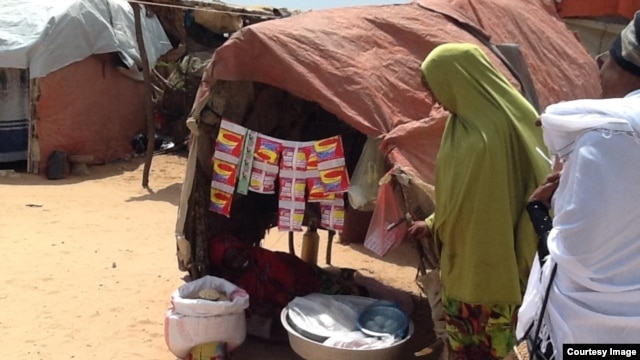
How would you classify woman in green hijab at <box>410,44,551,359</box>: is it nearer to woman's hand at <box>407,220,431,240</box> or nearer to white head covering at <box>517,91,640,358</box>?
woman's hand at <box>407,220,431,240</box>

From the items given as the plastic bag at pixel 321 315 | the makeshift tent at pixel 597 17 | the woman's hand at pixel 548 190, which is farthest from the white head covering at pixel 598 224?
the makeshift tent at pixel 597 17

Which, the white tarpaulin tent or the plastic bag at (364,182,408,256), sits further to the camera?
the white tarpaulin tent

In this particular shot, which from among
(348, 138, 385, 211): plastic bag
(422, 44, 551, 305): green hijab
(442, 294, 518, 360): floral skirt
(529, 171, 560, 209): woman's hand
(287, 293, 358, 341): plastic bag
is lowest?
(287, 293, 358, 341): plastic bag

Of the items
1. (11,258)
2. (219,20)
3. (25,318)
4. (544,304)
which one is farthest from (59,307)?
(219,20)

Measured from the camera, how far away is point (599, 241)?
69.3 inches

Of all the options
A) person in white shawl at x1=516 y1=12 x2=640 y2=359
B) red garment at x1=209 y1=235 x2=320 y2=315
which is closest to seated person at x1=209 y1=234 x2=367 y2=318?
red garment at x1=209 y1=235 x2=320 y2=315

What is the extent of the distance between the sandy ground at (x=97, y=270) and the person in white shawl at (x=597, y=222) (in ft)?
11.0

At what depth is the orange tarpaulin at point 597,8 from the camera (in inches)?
319

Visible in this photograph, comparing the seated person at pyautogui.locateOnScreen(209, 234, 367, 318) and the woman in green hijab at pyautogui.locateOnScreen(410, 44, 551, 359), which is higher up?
the woman in green hijab at pyautogui.locateOnScreen(410, 44, 551, 359)

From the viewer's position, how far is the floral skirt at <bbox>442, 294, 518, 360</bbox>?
343 cm

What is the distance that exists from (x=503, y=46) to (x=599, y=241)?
13.5 feet

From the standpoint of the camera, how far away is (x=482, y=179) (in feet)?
10.6

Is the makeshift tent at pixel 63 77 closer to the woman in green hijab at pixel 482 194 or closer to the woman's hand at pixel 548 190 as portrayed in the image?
the woman in green hijab at pixel 482 194

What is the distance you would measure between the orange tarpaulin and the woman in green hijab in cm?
512
